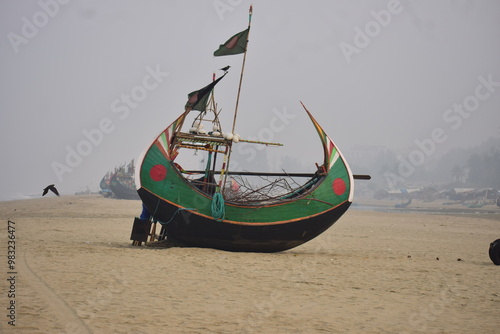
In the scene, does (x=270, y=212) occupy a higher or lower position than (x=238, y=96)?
lower

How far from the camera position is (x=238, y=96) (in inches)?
541

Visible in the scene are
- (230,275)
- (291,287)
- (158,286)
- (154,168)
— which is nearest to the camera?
(158,286)

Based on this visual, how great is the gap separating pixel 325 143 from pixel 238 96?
2.88 metres

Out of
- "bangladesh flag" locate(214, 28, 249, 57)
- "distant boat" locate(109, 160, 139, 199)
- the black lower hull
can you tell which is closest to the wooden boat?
the black lower hull

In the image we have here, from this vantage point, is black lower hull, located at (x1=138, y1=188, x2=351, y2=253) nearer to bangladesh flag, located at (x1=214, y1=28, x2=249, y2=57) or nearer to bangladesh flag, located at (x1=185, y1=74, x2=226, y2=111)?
bangladesh flag, located at (x1=185, y1=74, x2=226, y2=111)

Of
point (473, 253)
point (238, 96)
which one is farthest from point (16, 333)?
point (473, 253)

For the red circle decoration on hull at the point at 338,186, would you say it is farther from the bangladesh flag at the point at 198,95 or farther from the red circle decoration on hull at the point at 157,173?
the red circle decoration on hull at the point at 157,173

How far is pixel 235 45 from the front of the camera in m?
14.1

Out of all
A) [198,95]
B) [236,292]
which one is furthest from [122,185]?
[236,292]

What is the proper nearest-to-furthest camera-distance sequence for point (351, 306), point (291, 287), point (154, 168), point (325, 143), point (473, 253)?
point (351, 306)
point (291, 287)
point (154, 168)
point (325, 143)
point (473, 253)

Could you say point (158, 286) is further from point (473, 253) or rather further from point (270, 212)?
point (473, 253)

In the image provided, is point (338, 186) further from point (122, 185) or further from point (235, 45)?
point (122, 185)

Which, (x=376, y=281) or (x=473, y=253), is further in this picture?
(x=473, y=253)

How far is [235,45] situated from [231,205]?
492 centimetres
